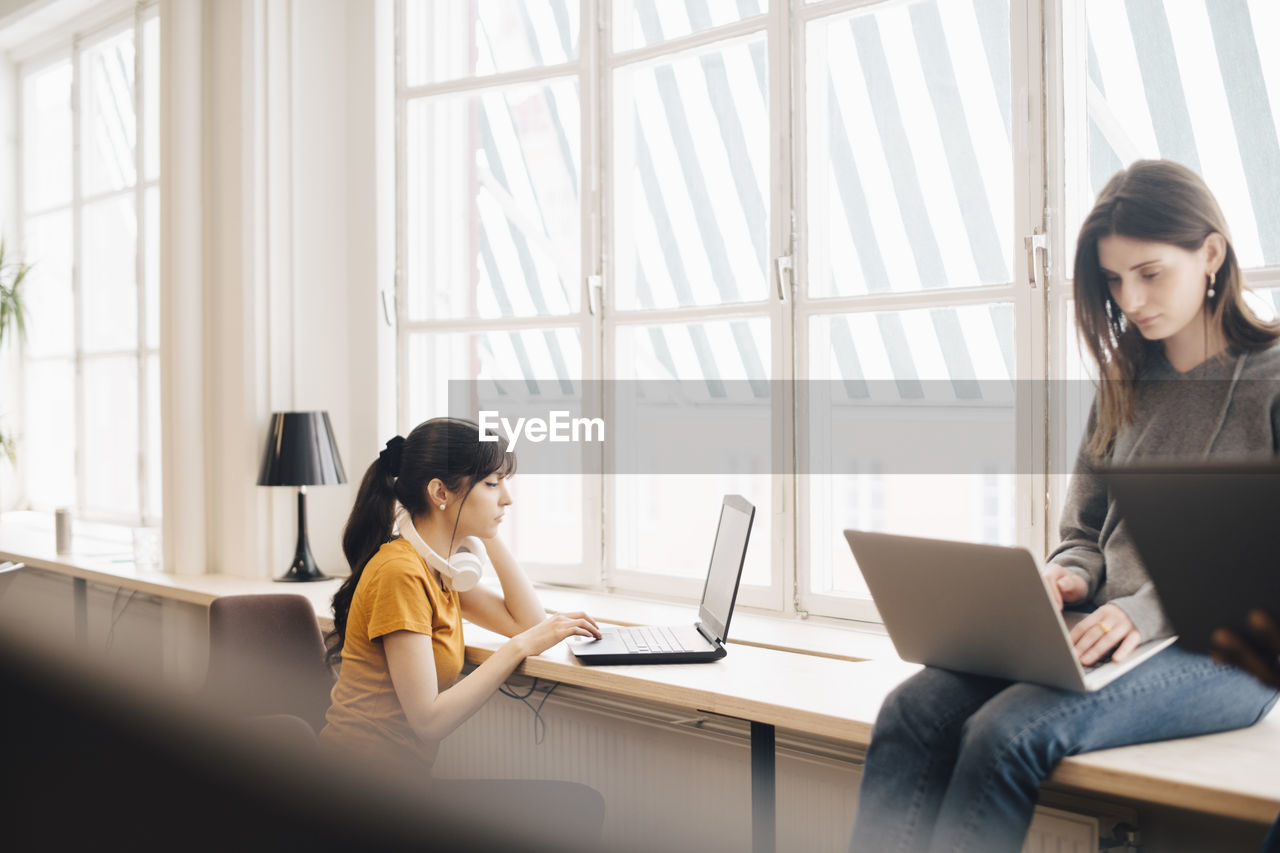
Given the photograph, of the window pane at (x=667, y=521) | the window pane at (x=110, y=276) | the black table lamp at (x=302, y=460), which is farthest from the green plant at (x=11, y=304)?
the window pane at (x=667, y=521)

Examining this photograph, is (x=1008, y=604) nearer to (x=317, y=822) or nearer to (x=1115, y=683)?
(x=1115, y=683)

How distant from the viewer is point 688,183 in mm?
2988

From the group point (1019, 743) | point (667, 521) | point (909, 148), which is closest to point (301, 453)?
point (667, 521)

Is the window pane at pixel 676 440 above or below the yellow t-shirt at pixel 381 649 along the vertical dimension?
above

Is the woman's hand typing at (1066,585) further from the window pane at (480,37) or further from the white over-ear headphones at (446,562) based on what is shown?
the window pane at (480,37)

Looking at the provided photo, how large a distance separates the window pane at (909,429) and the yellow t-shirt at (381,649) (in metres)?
1.07

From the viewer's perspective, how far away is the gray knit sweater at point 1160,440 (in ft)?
4.89

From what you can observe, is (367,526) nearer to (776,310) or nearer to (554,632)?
(554,632)

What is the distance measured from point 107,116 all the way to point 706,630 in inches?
145

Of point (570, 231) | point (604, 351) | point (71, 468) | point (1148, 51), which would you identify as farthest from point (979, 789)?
point (71, 468)

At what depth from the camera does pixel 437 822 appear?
181mm

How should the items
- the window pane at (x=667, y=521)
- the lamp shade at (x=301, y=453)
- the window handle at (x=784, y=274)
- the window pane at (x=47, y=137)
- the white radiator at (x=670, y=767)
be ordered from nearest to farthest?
the white radiator at (x=670, y=767)
the window handle at (x=784, y=274)
the window pane at (x=667, y=521)
the lamp shade at (x=301, y=453)
the window pane at (x=47, y=137)

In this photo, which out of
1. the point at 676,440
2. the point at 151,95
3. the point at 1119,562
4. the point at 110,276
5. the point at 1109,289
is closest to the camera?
the point at 1119,562

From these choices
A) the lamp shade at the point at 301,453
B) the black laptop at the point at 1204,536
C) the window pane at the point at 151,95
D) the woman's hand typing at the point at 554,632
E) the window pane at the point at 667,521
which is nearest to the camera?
the black laptop at the point at 1204,536
